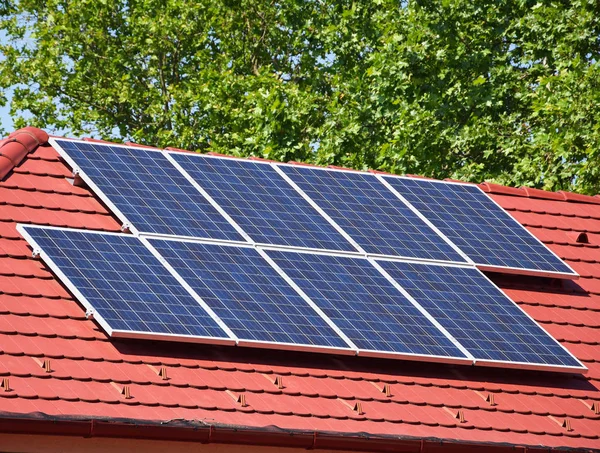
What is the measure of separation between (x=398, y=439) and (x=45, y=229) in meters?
3.56

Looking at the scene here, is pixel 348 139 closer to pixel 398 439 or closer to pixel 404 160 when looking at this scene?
pixel 404 160

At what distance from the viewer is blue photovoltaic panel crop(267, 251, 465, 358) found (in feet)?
37.4

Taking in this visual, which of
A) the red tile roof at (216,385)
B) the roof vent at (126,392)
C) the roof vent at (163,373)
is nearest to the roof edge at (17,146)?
the red tile roof at (216,385)

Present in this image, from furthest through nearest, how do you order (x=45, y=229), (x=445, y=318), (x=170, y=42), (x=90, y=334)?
(x=170, y=42) < (x=445, y=318) < (x=45, y=229) < (x=90, y=334)

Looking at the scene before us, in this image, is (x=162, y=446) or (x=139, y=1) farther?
Result: (x=139, y=1)

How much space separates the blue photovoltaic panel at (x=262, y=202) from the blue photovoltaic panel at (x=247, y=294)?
587mm

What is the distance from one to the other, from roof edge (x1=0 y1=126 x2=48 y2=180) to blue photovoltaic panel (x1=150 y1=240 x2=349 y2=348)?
1768 millimetres

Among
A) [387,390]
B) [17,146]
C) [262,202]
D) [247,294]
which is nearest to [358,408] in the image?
[387,390]

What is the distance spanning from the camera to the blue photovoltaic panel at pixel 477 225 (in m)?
A: 13.4

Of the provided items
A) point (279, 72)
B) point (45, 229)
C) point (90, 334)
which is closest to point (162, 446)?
point (90, 334)

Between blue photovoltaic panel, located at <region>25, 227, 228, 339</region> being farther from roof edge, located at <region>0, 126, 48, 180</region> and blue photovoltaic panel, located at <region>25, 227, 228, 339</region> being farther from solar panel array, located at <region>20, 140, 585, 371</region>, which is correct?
roof edge, located at <region>0, 126, 48, 180</region>

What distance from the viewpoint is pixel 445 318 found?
39.5 feet

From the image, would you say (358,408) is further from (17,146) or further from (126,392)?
(17,146)

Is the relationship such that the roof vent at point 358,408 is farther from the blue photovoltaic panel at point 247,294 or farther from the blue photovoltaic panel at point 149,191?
the blue photovoltaic panel at point 149,191
